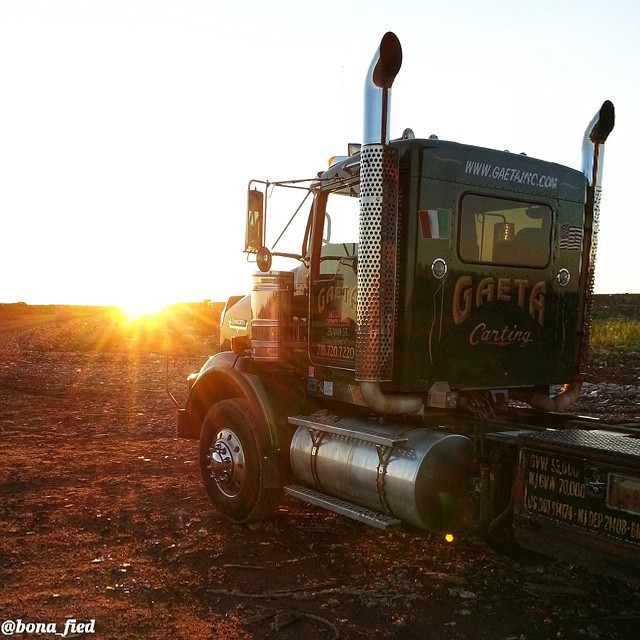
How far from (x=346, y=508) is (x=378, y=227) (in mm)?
2137

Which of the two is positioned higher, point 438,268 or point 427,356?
point 438,268

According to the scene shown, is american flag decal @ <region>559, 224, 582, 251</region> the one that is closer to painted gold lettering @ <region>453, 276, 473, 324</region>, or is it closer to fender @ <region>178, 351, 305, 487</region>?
painted gold lettering @ <region>453, 276, 473, 324</region>

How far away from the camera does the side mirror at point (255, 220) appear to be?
6.42 meters

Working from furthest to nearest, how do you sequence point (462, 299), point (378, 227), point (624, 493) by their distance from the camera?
point (462, 299)
point (378, 227)
point (624, 493)

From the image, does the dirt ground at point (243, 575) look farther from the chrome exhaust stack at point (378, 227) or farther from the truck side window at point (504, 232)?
the truck side window at point (504, 232)

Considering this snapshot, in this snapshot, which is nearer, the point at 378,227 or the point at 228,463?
the point at 378,227

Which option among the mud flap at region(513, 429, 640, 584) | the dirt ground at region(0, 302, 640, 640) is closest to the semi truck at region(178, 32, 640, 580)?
the mud flap at region(513, 429, 640, 584)

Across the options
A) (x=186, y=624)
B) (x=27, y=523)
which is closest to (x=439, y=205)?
(x=186, y=624)

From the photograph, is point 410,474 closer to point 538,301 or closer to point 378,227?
point 378,227

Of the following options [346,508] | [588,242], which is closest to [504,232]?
[588,242]

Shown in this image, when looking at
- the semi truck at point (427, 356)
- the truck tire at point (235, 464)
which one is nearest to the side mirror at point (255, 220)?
the semi truck at point (427, 356)

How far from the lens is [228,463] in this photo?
263 inches

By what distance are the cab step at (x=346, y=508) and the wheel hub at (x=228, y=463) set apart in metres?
0.52

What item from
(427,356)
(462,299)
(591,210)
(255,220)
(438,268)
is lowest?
(427,356)
